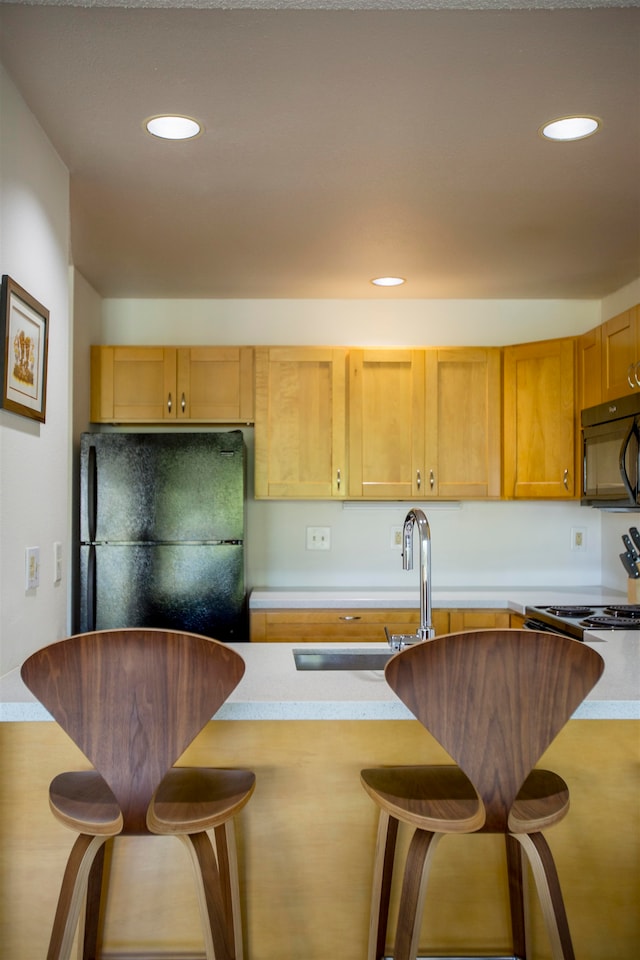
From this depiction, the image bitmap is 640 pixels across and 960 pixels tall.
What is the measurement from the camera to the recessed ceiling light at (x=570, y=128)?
2.17m

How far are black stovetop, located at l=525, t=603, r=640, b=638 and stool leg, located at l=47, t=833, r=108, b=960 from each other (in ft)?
5.68

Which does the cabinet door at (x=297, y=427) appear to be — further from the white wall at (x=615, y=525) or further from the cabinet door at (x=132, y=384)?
the white wall at (x=615, y=525)

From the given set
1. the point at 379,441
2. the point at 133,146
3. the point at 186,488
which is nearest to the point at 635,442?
Answer: the point at 379,441

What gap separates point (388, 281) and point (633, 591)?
176 centimetres

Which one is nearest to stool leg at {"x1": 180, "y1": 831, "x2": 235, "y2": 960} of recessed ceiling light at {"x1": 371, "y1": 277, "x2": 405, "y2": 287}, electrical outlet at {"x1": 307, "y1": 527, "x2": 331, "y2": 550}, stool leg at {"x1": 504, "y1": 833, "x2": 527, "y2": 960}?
stool leg at {"x1": 504, "y1": 833, "x2": 527, "y2": 960}

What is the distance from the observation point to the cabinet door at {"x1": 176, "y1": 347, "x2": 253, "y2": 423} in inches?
149

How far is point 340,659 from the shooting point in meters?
2.30

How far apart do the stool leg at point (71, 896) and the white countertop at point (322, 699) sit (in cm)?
30

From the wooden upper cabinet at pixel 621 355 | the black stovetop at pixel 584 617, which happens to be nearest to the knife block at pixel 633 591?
the black stovetop at pixel 584 617

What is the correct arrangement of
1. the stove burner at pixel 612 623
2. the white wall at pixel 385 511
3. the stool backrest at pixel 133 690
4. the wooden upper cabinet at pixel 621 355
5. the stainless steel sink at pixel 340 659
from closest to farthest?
the stool backrest at pixel 133 690
the stainless steel sink at pixel 340 659
the stove burner at pixel 612 623
the wooden upper cabinet at pixel 621 355
the white wall at pixel 385 511

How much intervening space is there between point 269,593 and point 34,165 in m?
2.15

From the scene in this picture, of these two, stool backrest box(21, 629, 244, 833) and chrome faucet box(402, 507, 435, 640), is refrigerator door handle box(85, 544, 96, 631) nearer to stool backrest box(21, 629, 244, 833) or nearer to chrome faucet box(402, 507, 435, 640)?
chrome faucet box(402, 507, 435, 640)

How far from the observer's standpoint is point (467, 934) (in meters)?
1.85

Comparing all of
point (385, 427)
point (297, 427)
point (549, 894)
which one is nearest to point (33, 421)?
point (549, 894)
